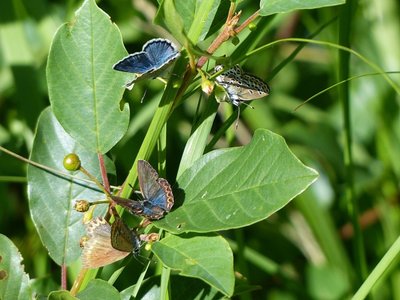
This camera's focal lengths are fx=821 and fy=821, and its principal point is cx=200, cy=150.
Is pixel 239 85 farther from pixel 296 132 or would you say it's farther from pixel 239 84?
pixel 296 132

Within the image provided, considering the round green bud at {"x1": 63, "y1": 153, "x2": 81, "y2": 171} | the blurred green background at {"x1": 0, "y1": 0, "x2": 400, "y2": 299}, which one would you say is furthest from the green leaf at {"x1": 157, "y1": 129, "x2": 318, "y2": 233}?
the blurred green background at {"x1": 0, "y1": 0, "x2": 400, "y2": 299}

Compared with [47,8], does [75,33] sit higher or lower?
higher

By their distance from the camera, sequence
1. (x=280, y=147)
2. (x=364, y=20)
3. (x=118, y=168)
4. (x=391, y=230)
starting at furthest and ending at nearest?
(x=364, y=20) → (x=391, y=230) → (x=118, y=168) → (x=280, y=147)

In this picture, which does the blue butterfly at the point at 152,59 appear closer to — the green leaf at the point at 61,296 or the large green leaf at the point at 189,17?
the large green leaf at the point at 189,17

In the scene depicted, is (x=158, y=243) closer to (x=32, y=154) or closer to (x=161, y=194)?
(x=161, y=194)

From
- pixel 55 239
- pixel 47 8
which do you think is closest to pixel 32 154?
pixel 55 239

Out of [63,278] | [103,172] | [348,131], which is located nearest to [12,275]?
[63,278]

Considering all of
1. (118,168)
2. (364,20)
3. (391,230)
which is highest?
(364,20)
